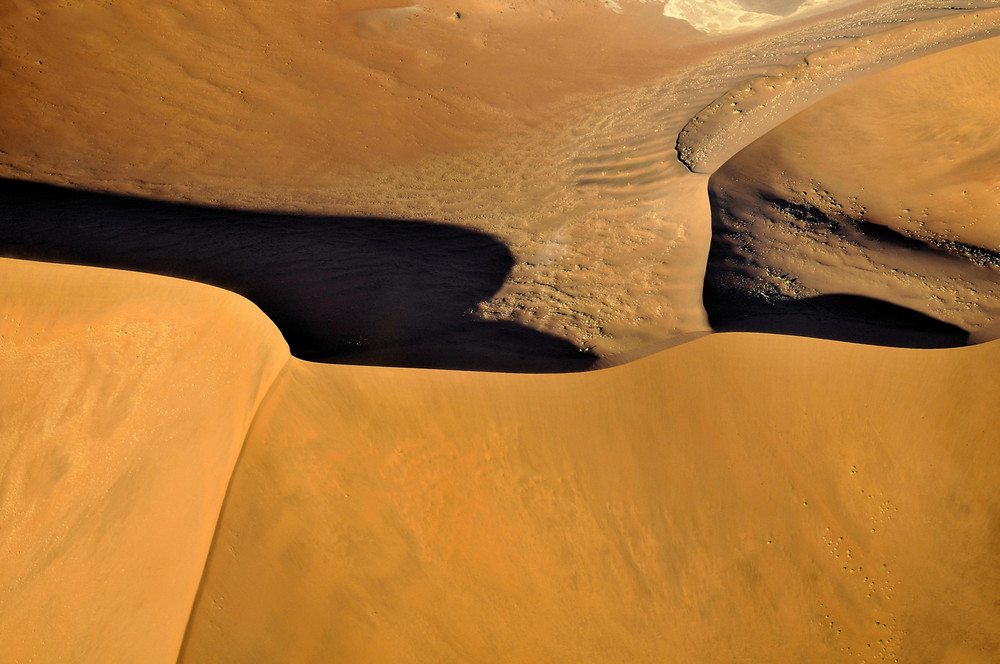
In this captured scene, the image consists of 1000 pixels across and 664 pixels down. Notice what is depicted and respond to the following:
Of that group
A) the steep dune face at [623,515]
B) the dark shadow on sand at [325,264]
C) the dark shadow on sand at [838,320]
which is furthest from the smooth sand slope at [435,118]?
the steep dune face at [623,515]

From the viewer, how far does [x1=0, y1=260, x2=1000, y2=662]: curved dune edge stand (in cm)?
308

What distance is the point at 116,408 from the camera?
3.88 meters

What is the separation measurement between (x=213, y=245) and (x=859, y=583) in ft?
17.3

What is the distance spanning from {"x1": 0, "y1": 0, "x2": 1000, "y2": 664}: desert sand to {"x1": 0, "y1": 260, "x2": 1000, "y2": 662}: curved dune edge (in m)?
0.02

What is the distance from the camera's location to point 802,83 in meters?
6.85

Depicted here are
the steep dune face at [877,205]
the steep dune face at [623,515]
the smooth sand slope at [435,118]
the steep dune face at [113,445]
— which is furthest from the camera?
the smooth sand slope at [435,118]

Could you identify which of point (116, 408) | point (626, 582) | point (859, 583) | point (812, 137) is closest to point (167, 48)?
point (116, 408)

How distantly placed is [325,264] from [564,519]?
118 inches

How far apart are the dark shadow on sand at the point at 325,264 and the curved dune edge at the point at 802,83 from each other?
2.56m

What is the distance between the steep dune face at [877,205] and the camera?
4.52 meters

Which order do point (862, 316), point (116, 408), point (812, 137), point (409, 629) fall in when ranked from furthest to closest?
point (812, 137), point (862, 316), point (116, 408), point (409, 629)

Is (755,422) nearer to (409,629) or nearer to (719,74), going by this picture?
(409,629)

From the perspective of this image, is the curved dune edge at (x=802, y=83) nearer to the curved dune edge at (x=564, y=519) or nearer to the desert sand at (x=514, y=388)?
the desert sand at (x=514, y=388)

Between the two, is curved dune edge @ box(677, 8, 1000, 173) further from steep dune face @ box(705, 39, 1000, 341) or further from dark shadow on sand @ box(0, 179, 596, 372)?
dark shadow on sand @ box(0, 179, 596, 372)
